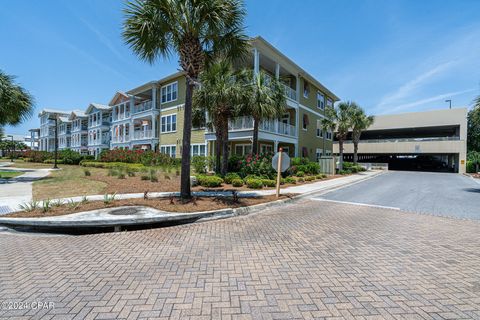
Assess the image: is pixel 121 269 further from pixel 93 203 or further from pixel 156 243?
pixel 93 203

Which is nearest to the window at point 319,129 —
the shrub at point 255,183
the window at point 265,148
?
the window at point 265,148

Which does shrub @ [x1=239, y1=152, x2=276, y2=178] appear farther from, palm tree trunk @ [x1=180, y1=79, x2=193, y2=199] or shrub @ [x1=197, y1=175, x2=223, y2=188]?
palm tree trunk @ [x1=180, y1=79, x2=193, y2=199]

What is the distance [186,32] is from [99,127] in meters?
42.6

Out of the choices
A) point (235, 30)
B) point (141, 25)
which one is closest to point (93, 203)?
point (141, 25)

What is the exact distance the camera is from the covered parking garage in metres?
32.7

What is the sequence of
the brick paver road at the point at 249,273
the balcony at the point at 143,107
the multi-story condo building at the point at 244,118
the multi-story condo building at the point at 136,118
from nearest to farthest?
the brick paver road at the point at 249,273 < the multi-story condo building at the point at 244,118 < the multi-story condo building at the point at 136,118 < the balcony at the point at 143,107

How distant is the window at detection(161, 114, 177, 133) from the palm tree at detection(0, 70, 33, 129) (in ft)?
42.5

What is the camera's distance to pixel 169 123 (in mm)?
27188

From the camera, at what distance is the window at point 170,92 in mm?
26531

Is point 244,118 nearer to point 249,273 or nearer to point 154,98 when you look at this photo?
point 154,98

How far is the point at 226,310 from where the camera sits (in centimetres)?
288

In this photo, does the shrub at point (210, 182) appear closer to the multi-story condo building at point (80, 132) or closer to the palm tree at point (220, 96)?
the palm tree at point (220, 96)

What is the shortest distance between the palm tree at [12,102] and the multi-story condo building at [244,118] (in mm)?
11997

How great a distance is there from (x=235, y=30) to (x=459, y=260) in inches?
381
